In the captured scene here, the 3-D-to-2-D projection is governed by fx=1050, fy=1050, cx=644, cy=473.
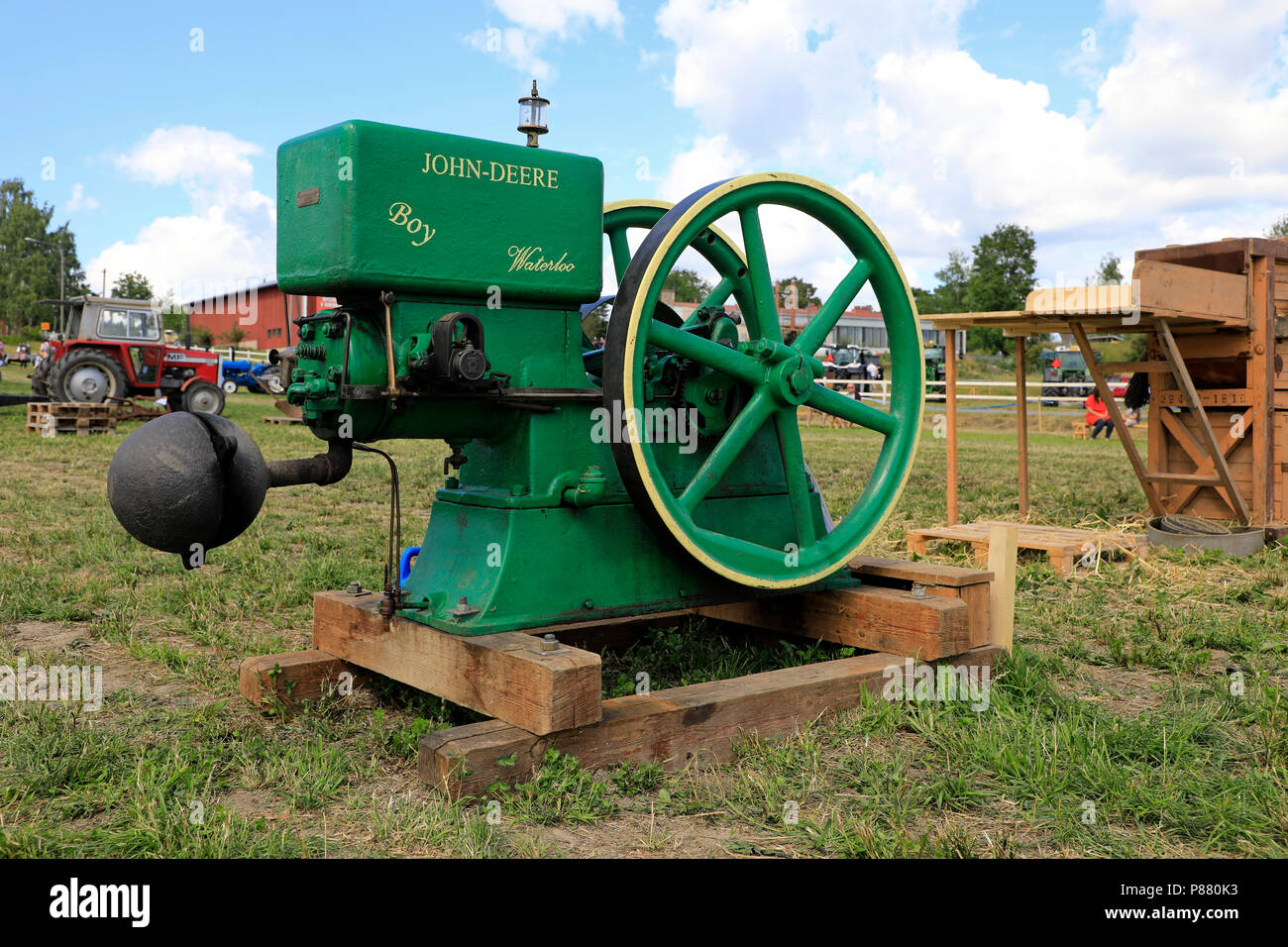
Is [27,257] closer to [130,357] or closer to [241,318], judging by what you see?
[241,318]

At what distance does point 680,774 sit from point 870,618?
1192mm

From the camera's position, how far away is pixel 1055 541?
6.18 metres

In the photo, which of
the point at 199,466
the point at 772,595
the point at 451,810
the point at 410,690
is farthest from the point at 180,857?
the point at 772,595

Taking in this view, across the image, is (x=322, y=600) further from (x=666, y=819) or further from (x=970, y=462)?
(x=970, y=462)

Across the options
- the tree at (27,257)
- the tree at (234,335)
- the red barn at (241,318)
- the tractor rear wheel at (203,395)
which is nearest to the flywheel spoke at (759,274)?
the tractor rear wheel at (203,395)

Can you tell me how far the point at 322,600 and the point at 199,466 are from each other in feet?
3.87

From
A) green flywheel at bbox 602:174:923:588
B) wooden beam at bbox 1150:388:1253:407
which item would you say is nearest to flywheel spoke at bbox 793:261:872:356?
green flywheel at bbox 602:174:923:588

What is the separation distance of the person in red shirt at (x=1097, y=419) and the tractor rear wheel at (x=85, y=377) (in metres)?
17.1

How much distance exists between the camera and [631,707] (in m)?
2.97

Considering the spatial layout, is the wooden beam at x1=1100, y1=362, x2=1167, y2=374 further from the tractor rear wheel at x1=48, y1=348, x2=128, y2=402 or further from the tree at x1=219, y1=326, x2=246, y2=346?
the tree at x1=219, y1=326, x2=246, y2=346

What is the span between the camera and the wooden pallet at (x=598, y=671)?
2.72 m

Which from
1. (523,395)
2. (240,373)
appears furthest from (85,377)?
(523,395)

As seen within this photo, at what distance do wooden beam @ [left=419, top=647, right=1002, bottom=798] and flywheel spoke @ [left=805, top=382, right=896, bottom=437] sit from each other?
86cm

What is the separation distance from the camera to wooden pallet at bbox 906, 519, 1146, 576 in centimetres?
605
